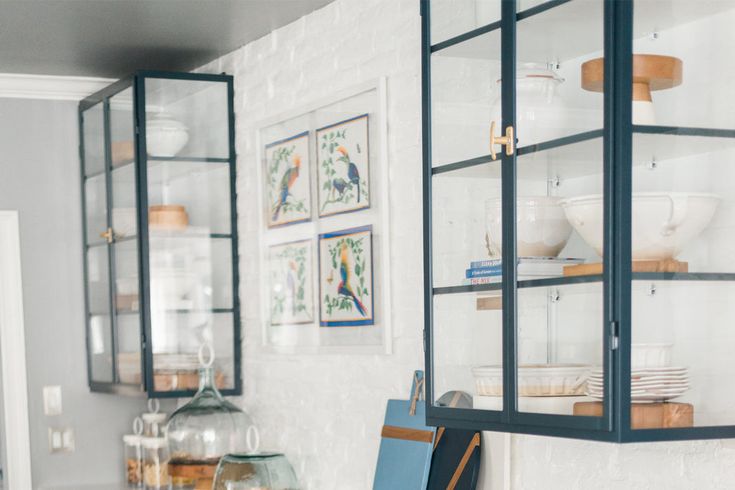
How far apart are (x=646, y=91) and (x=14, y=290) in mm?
3341

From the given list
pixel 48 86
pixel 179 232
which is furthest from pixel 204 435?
pixel 48 86

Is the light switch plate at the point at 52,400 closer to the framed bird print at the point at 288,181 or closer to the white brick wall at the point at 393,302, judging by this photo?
the white brick wall at the point at 393,302

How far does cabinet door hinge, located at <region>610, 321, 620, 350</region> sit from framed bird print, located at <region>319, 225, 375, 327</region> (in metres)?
1.40

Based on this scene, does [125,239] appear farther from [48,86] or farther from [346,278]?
[346,278]

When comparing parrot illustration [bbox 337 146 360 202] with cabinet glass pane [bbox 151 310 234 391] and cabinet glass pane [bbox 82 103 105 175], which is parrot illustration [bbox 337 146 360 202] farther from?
cabinet glass pane [bbox 82 103 105 175]

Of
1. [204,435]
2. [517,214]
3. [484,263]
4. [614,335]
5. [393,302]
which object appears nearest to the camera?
[614,335]

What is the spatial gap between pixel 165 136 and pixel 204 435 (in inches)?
44.4

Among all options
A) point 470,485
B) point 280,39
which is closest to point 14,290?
point 280,39

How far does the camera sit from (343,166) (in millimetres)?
3461

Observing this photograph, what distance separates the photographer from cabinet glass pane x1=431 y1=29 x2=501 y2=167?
2.34 m

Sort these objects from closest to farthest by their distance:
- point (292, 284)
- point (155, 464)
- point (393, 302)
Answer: point (393, 302) < point (292, 284) < point (155, 464)

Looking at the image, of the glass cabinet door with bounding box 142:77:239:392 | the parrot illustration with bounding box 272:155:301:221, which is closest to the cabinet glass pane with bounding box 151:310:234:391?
the glass cabinet door with bounding box 142:77:239:392

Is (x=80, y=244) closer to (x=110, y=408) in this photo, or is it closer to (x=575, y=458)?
(x=110, y=408)

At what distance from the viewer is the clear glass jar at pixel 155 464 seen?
14.1ft
